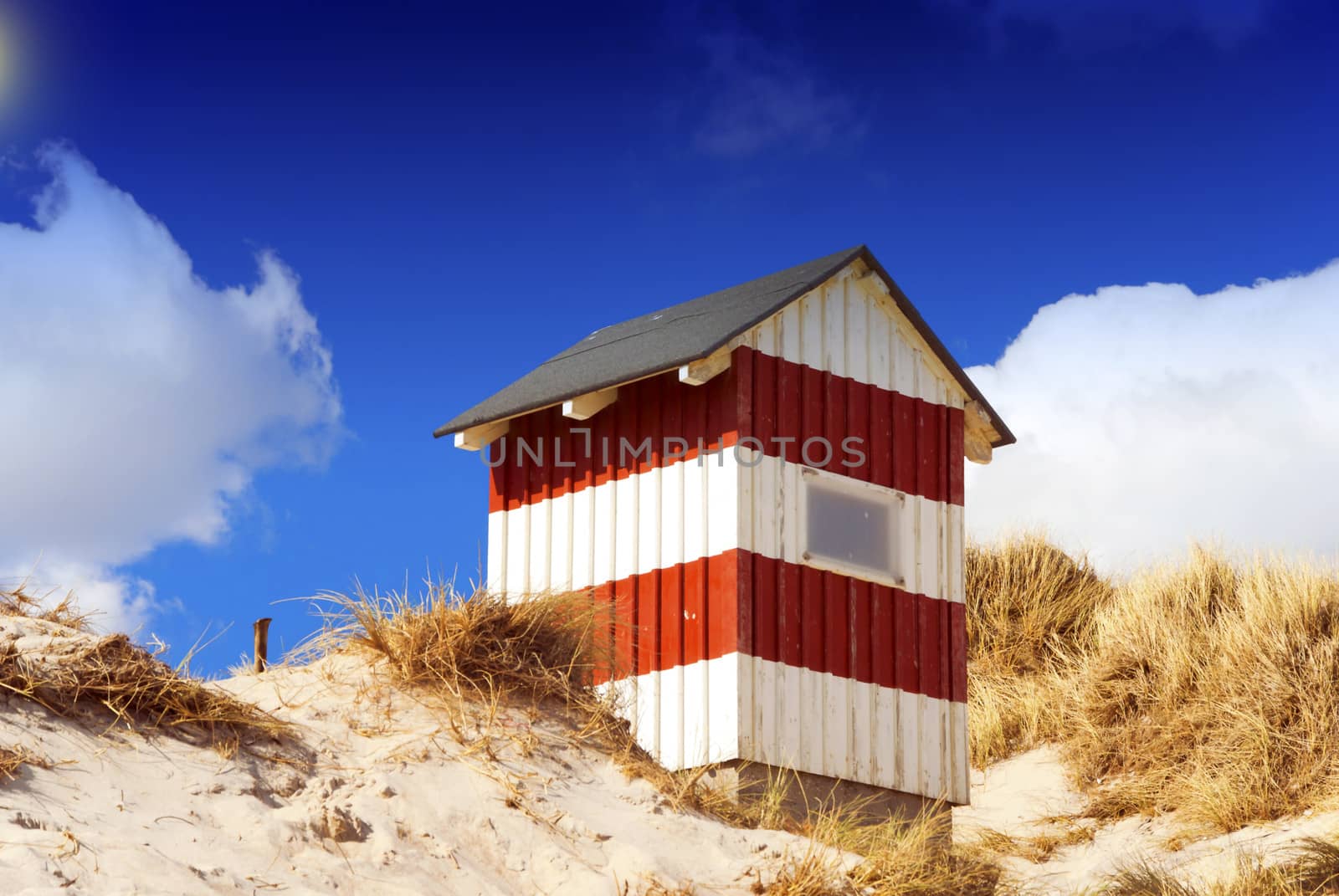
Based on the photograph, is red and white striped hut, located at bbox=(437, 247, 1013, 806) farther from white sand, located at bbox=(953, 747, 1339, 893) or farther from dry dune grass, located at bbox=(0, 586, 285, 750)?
dry dune grass, located at bbox=(0, 586, 285, 750)

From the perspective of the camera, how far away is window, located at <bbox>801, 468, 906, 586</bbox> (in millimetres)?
11609

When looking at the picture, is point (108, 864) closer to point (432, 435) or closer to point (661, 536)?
point (661, 536)

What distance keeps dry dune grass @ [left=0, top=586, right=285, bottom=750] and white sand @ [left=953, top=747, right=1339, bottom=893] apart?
5861mm

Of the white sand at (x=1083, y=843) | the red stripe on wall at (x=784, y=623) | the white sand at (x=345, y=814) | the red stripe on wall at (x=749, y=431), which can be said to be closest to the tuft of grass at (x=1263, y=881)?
the white sand at (x=1083, y=843)

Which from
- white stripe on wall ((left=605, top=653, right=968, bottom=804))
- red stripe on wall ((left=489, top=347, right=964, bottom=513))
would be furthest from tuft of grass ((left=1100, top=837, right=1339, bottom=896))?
red stripe on wall ((left=489, top=347, right=964, bottom=513))

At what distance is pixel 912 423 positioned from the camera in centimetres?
1266

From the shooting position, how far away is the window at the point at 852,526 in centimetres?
1161

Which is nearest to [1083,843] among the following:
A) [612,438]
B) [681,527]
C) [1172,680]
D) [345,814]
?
[1172,680]

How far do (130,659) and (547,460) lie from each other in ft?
15.1

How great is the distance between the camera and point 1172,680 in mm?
16469

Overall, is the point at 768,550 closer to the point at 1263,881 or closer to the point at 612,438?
the point at 612,438

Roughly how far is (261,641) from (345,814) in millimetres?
2811

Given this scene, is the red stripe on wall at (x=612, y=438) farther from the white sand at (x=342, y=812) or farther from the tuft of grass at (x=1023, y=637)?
the tuft of grass at (x=1023, y=637)

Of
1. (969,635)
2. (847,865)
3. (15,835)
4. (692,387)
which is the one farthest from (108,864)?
(969,635)
